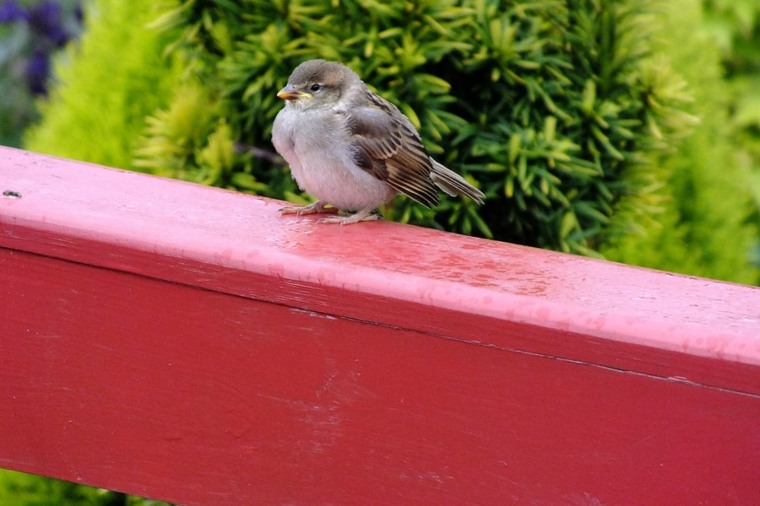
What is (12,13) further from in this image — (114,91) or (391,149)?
(391,149)

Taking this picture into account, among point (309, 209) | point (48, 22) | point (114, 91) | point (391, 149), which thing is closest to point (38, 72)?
point (48, 22)

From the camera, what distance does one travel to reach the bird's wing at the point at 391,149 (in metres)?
2.76

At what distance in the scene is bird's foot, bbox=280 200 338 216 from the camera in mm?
2175

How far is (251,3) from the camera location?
9.60 ft

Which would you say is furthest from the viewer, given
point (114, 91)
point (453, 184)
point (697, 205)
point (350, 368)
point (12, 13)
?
point (12, 13)

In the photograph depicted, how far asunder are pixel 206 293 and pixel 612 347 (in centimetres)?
63

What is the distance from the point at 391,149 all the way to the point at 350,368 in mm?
1326

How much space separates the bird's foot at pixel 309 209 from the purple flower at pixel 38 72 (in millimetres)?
3551

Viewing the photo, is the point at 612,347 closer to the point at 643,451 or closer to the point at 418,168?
the point at 643,451

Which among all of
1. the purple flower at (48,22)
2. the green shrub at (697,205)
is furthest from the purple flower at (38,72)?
the green shrub at (697,205)

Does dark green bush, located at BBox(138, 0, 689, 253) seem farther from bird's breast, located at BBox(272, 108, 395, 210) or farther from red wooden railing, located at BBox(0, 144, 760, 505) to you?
red wooden railing, located at BBox(0, 144, 760, 505)

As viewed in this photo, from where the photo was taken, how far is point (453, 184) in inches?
108

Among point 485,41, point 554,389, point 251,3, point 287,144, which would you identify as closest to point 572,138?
point 485,41

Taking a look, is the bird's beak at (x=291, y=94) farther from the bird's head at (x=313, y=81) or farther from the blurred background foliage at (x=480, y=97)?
the blurred background foliage at (x=480, y=97)
